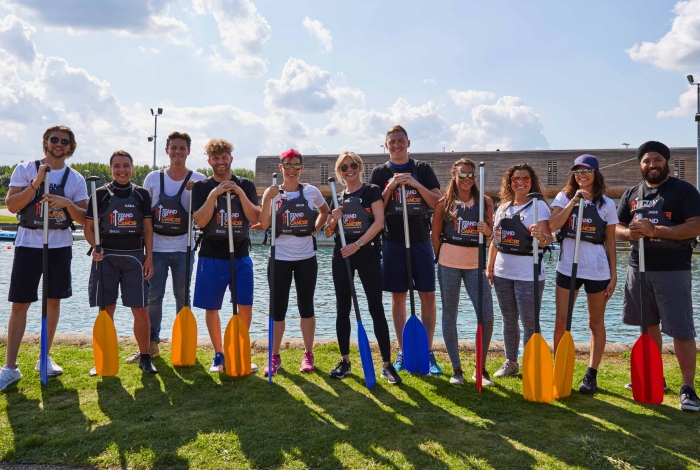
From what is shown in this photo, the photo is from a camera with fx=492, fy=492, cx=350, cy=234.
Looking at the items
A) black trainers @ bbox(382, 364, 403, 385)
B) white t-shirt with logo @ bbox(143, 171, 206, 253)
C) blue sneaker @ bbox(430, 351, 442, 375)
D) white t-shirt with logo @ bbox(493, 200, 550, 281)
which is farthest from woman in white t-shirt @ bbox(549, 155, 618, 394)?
white t-shirt with logo @ bbox(143, 171, 206, 253)

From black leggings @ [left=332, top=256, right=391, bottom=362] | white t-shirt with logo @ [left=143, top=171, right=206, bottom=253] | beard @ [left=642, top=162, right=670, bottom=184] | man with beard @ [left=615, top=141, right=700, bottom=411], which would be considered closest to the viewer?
man with beard @ [left=615, top=141, right=700, bottom=411]

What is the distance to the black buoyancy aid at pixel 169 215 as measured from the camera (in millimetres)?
4742

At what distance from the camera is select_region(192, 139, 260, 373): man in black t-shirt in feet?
14.9

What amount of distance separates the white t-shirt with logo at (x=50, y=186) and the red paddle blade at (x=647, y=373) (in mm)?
4960

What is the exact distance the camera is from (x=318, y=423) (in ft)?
11.4

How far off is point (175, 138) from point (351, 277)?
2.23m

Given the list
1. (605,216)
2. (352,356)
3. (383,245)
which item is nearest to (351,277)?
(383,245)

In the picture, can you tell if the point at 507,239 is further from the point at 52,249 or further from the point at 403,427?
the point at 52,249

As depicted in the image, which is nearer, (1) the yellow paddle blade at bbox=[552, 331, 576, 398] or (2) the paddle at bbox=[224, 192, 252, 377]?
(1) the yellow paddle blade at bbox=[552, 331, 576, 398]

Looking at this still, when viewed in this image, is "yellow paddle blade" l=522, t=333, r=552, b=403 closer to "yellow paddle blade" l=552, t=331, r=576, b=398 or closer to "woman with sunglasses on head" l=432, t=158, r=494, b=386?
"yellow paddle blade" l=552, t=331, r=576, b=398

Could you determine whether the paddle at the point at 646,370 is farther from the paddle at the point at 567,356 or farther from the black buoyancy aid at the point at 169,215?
the black buoyancy aid at the point at 169,215

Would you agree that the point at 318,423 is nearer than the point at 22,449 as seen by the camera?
No

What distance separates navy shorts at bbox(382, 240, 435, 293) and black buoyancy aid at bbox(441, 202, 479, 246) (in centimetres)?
35

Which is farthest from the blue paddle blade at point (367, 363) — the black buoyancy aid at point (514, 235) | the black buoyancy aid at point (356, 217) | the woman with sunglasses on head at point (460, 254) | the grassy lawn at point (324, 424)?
the black buoyancy aid at point (514, 235)
